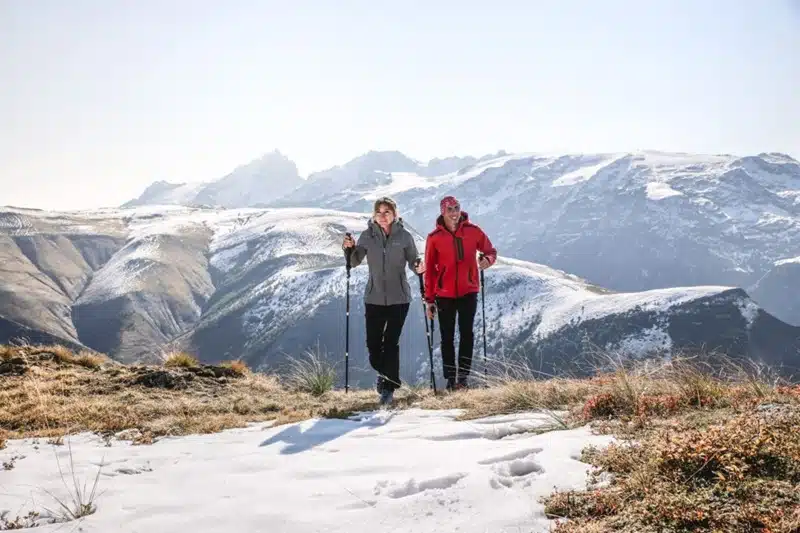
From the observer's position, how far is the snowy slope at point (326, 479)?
367cm

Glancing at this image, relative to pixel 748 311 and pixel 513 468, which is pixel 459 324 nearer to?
pixel 513 468

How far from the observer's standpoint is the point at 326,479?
4555 millimetres

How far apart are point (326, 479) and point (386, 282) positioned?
18.4 feet

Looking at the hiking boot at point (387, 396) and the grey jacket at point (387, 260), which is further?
the grey jacket at point (387, 260)

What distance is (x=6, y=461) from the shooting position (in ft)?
17.7

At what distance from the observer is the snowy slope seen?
12.1ft

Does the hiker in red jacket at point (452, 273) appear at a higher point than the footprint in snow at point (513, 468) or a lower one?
higher

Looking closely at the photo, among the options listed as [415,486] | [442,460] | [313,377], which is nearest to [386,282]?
[313,377]

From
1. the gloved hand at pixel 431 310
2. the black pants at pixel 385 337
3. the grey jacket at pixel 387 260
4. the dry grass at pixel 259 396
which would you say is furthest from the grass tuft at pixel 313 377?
the gloved hand at pixel 431 310

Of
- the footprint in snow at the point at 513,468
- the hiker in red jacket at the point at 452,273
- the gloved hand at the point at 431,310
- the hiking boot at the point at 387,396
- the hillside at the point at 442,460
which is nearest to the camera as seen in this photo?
the hillside at the point at 442,460

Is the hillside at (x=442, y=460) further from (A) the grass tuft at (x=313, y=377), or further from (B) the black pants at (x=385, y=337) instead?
(A) the grass tuft at (x=313, y=377)

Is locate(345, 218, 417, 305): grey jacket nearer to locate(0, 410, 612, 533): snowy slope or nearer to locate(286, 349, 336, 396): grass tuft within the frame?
locate(286, 349, 336, 396): grass tuft

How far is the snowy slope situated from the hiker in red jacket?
3.90 m

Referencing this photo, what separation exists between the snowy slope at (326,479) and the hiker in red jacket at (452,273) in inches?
154
